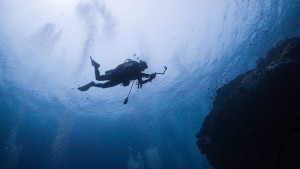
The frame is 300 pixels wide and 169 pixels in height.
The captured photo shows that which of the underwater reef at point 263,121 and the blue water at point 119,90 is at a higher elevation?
the blue water at point 119,90

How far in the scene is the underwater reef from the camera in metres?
10.3

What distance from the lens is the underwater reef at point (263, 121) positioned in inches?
405

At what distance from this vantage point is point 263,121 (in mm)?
11227

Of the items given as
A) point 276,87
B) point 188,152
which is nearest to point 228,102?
point 276,87

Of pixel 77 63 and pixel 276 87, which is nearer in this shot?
pixel 276 87

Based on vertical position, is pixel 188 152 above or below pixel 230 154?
above

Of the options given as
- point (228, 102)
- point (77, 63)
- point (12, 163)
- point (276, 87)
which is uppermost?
point (12, 163)

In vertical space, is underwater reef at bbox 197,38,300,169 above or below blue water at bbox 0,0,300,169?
below

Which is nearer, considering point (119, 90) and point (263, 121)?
point (263, 121)

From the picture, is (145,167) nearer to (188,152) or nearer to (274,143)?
(188,152)

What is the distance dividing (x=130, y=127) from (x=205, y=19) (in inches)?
1172

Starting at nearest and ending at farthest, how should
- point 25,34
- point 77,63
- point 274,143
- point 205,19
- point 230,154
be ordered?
1. point 274,143
2. point 230,154
3. point 205,19
4. point 25,34
5. point 77,63

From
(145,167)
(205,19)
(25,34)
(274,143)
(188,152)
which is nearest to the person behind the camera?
(274,143)

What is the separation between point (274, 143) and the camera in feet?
34.8
